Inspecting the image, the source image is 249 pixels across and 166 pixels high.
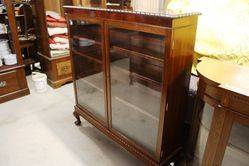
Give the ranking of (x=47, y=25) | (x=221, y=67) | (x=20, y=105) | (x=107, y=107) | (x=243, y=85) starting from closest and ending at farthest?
(x=243, y=85) < (x=221, y=67) < (x=107, y=107) < (x=20, y=105) < (x=47, y=25)

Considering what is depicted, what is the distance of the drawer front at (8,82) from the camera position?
271 cm

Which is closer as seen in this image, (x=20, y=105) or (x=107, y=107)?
(x=107, y=107)

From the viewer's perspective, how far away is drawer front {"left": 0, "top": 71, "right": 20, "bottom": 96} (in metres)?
2.71

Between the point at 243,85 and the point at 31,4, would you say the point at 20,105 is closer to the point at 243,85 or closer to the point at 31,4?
the point at 31,4

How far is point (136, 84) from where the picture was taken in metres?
1.66

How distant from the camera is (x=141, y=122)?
1663 millimetres

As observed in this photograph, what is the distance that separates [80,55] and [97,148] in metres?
0.88

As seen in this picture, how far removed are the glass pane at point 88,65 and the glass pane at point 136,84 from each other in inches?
6.0

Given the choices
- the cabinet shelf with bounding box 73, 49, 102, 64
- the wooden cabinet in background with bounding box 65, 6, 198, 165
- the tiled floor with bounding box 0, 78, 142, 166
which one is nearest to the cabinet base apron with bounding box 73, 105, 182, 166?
the wooden cabinet in background with bounding box 65, 6, 198, 165

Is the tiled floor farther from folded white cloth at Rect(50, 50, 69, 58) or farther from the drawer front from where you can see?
folded white cloth at Rect(50, 50, 69, 58)

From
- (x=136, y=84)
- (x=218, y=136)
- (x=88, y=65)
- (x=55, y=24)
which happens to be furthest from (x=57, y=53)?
(x=218, y=136)

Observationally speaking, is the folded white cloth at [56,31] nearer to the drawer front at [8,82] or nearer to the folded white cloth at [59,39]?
the folded white cloth at [59,39]

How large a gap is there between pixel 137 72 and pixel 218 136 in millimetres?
712

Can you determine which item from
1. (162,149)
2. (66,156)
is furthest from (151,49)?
(66,156)
